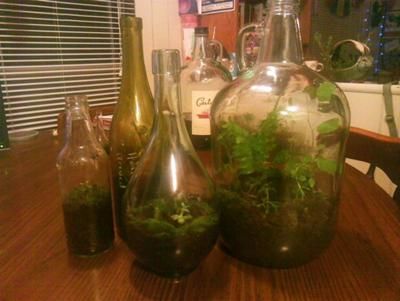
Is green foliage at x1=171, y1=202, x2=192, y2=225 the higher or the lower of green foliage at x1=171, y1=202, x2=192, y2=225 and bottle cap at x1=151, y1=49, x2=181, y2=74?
the lower

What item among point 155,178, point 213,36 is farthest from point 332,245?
point 213,36

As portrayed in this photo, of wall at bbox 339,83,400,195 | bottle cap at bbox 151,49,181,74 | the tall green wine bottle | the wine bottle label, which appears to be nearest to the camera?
bottle cap at bbox 151,49,181,74

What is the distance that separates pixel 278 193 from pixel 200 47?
620mm

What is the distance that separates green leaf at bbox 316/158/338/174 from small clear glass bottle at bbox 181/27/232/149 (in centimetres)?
44

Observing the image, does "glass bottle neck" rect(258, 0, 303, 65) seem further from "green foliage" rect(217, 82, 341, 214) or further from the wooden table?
the wooden table

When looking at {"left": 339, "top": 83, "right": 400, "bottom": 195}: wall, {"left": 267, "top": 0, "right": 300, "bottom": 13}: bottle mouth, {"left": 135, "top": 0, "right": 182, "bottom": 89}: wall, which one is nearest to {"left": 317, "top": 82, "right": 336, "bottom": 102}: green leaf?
{"left": 267, "top": 0, "right": 300, "bottom": 13}: bottle mouth

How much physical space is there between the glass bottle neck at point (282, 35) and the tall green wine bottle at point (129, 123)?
0.18 metres

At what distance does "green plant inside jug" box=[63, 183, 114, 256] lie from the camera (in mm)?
422

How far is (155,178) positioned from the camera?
0.39 metres

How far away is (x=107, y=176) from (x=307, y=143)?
278mm

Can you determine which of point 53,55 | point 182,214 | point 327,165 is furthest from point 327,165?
point 53,55

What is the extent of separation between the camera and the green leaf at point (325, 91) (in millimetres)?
418

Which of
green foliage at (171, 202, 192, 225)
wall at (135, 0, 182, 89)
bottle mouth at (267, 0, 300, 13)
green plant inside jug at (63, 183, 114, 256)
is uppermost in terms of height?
wall at (135, 0, 182, 89)

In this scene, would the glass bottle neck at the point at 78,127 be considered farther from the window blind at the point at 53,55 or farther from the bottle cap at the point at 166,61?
the window blind at the point at 53,55
